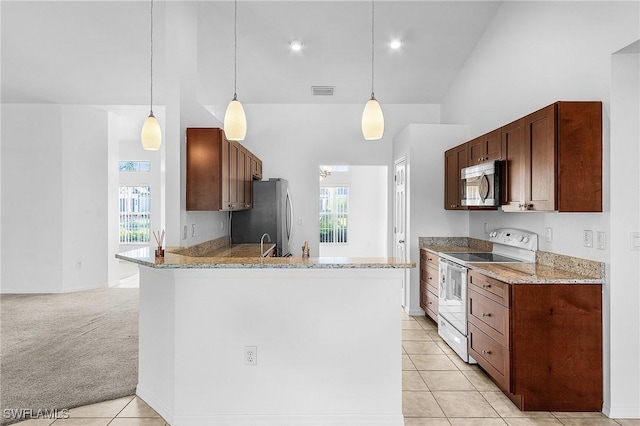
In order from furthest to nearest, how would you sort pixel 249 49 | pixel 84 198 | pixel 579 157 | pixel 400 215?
pixel 84 198
pixel 400 215
pixel 249 49
pixel 579 157

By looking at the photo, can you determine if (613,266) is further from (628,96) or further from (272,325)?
(272,325)

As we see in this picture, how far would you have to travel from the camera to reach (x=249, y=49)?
15.9ft

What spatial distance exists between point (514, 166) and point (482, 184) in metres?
0.46

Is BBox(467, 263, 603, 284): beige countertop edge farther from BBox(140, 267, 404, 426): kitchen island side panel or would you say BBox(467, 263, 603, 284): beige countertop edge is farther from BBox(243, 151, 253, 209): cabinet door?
BBox(243, 151, 253, 209): cabinet door

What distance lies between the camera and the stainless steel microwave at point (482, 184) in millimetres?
3566

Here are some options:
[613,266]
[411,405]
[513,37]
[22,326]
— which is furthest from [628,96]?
[22,326]

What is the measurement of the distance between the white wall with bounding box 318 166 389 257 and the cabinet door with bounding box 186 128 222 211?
5.53 m

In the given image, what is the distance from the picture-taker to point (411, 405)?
2.76 metres

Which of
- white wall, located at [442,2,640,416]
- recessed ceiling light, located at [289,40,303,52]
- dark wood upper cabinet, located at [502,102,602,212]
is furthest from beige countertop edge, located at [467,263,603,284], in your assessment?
recessed ceiling light, located at [289,40,303,52]

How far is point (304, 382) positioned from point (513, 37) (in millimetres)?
3973

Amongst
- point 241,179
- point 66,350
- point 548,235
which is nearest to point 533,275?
point 548,235

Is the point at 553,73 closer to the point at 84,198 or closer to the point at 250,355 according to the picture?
the point at 250,355

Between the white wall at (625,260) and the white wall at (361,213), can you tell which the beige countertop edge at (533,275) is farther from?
the white wall at (361,213)

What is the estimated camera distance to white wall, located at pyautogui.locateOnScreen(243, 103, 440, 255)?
619 centimetres
